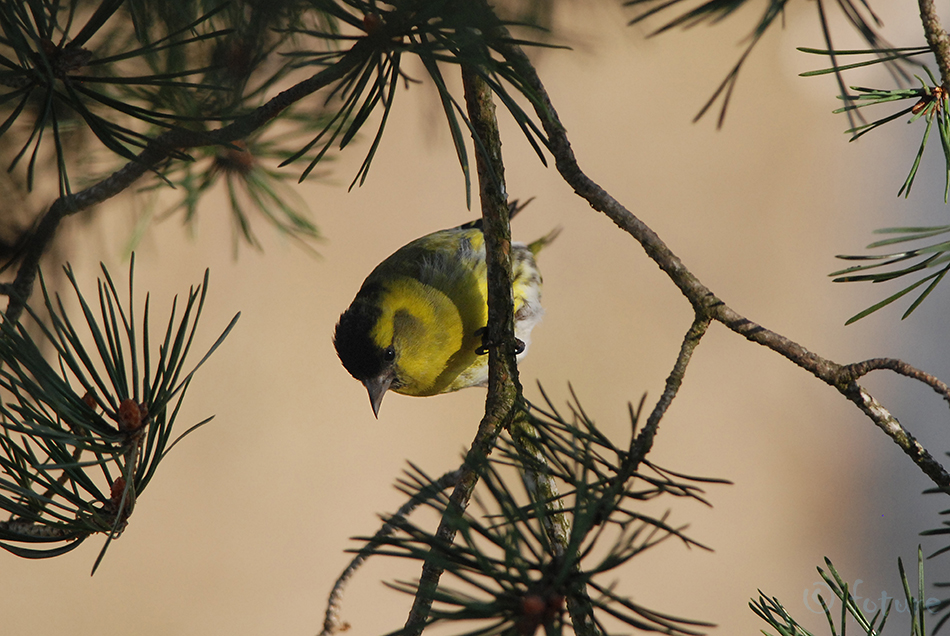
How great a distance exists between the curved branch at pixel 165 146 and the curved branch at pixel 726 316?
119 millimetres

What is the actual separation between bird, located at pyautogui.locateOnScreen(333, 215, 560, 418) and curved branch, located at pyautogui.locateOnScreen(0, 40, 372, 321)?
514 millimetres

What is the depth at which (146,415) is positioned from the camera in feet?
1.69

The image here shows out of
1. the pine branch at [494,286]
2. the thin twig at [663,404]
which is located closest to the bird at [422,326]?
the pine branch at [494,286]

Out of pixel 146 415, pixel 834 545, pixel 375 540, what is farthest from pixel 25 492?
pixel 834 545

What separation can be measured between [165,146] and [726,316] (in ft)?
1.41

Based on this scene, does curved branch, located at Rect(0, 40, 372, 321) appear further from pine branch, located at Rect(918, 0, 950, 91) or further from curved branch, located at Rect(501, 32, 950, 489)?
pine branch, located at Rect(918, 0, 950, 91)

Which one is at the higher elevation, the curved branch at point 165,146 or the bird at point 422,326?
the bird at point 422,326

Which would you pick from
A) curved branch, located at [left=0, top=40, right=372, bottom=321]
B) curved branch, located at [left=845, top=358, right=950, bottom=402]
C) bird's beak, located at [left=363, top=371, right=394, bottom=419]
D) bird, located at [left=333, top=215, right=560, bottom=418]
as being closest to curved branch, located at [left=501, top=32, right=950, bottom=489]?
curved branch, located at [left=845, top=358, right=950, bottom=402]

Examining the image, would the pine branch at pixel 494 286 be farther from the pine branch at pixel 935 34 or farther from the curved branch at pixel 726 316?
the pine branch at pixel 935 34

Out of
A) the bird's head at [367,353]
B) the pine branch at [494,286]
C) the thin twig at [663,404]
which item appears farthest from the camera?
the bird's head at [367,353]

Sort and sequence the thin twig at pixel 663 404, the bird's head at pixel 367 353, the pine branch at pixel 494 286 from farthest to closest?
the bird's head at pixel 367 353, the pine branch at pixel 494 286, the thin twig at pixel 663 404

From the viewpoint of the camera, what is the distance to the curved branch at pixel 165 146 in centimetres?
47

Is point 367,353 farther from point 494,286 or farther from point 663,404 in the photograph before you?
point 663,404

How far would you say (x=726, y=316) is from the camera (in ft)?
1.67
